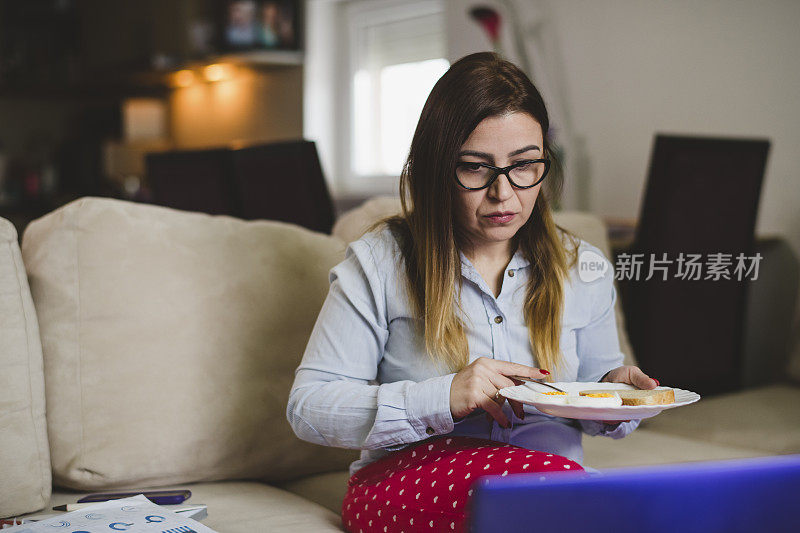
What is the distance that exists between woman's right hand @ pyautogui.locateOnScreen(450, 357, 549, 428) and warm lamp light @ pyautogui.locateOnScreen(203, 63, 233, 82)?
4.29 metres

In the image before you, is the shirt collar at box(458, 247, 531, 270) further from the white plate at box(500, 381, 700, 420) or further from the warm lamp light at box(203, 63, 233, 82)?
the warm lamp light at box(203, 63, 233, 82)

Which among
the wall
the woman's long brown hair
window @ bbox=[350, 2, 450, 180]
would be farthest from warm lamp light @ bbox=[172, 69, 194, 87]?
the woman's long brown hair

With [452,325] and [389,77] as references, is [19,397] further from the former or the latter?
[389,77]

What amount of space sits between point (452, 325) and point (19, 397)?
0.66m

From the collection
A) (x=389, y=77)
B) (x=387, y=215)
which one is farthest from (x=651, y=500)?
(x=389, y=77)

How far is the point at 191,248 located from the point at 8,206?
5170 millimetres

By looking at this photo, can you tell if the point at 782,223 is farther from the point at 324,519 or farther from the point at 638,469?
the point at 638,469

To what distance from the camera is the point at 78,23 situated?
688 cm

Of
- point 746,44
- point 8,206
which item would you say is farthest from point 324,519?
point 8,206

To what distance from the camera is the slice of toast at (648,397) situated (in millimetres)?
976

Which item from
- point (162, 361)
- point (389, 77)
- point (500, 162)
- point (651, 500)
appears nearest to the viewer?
point (651, 500)

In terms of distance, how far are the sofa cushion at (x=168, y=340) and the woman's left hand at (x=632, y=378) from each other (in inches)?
22.8

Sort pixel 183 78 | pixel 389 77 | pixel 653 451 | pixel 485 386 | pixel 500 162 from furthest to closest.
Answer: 1. pixel 183 78
2. pixel 389 77
3. pixel 653 451
4. pixel 500 162
5. pixel 485 386

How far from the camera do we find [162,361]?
1419mm
